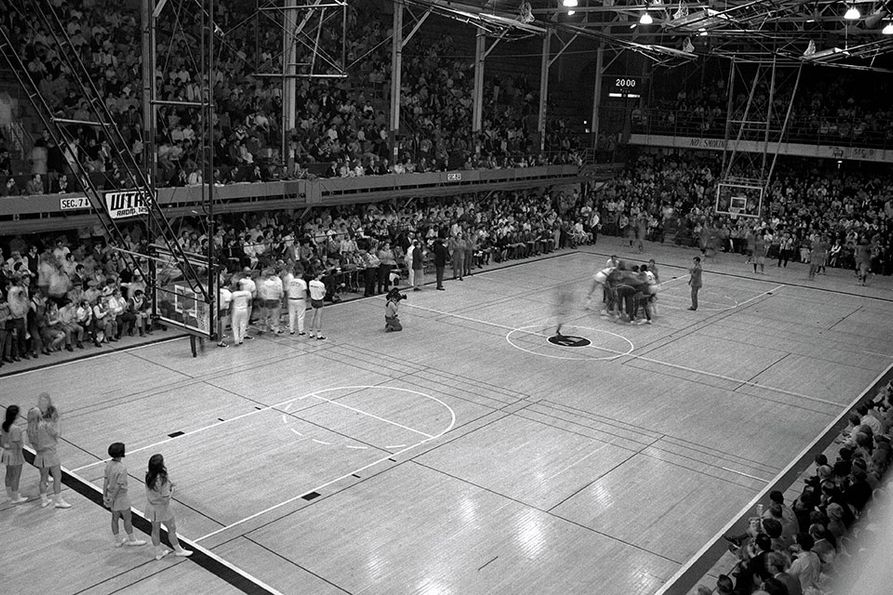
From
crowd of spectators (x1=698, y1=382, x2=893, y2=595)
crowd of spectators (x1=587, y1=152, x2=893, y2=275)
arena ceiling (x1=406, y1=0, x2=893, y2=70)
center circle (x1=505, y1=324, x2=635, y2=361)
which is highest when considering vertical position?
arena ceiling (x1=406, y1=0, x2=893, y2=70)

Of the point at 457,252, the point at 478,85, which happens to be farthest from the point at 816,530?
the point at 478,85

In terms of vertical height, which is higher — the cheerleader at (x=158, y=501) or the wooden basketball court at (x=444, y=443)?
the cheerleader at (x=158, y=501)

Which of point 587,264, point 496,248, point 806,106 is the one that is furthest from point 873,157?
point 496,248

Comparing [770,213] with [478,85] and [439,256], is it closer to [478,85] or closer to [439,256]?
[478,85]

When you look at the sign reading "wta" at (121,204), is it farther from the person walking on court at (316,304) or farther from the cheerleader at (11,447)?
the cheerleader at (11,447)

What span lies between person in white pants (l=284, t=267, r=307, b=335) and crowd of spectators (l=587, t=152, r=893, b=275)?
62.2 ft

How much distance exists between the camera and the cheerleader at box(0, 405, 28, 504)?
11.3 metres

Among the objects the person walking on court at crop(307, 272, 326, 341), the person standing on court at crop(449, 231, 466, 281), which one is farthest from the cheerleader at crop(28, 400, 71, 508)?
the person standing on court at crop(449, 231, 466, 281)

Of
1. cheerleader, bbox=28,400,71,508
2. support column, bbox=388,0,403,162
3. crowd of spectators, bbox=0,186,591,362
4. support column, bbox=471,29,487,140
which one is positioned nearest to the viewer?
cheerleader, bbox=28,400,71,508

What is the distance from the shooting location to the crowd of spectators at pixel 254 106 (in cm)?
2264

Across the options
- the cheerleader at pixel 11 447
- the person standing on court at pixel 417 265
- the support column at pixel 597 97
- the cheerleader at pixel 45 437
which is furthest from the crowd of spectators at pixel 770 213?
the cheerleader at pixel 11 447

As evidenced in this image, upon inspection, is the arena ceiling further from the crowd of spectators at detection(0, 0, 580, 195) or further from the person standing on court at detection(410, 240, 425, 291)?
the person standing on court at detection(410, 240, 425, 291)

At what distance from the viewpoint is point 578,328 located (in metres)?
22.8

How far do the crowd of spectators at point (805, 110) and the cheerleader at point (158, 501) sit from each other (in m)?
36.4
